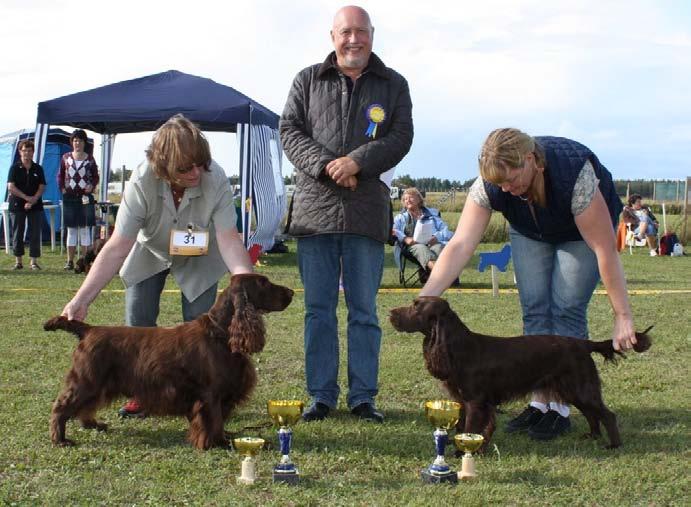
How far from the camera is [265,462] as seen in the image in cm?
304

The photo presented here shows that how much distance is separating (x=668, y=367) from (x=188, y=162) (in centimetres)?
312

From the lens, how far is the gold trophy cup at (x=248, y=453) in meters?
2.72

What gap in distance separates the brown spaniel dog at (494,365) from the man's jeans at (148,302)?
0.97 meters

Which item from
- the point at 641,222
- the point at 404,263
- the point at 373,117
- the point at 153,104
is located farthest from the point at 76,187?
the point at 641,222

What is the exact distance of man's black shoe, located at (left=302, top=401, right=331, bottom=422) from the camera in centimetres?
367

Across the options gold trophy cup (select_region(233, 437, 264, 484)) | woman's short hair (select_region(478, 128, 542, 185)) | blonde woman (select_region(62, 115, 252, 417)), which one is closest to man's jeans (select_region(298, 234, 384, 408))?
blonde woman (select_region(62, 115, 252, 417))

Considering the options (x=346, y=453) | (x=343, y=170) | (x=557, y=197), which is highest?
(x=343, y=170)

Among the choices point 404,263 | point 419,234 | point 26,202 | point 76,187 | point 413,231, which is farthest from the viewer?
point 76,187

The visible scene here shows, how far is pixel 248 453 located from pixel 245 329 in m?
0.50

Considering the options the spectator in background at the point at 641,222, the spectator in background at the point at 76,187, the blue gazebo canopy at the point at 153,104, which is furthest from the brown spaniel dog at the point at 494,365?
the spectator in background at the point at 641,222

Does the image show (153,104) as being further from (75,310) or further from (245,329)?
(245,329)

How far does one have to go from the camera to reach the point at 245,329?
10.1ft

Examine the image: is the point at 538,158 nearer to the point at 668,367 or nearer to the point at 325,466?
the point at 325,466

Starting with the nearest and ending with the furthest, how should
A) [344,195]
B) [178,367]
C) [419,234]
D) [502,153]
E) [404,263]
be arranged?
[502,153] < [178,367] < [344,195] < [419,234] < [404,263]
